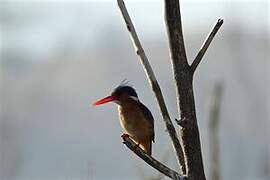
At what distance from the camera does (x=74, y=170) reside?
338 cm

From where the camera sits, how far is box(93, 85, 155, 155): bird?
2283 mm

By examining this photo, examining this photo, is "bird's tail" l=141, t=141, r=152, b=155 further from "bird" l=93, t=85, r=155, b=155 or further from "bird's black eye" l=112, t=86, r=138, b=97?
"bird's black eye" l=112, t=86, r=138, b=97

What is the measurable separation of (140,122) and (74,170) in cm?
113

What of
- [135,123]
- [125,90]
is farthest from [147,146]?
[125,90]

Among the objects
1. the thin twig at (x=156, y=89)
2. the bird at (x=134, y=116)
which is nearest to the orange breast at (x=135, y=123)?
the bird at (x=134, y=116)

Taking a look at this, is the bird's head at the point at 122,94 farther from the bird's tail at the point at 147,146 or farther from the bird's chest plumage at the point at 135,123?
the bird's tail at the point at 147,146

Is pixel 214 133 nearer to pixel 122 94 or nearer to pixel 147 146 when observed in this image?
pixel 147 146

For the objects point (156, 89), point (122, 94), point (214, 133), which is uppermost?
point (156, 89)

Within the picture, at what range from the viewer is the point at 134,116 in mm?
2348

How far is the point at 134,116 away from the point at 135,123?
0.02m

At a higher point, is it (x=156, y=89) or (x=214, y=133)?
(x=156, y=89)

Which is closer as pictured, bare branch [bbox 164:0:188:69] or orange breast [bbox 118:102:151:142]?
bare branch [bbox 164:0:188:69]

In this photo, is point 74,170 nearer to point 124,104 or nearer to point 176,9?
point 124,104

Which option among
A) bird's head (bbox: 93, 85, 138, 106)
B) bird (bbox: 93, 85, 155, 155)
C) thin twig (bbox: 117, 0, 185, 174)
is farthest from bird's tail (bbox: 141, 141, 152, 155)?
thin twig (bbox: 117, 0, 185, 174)
